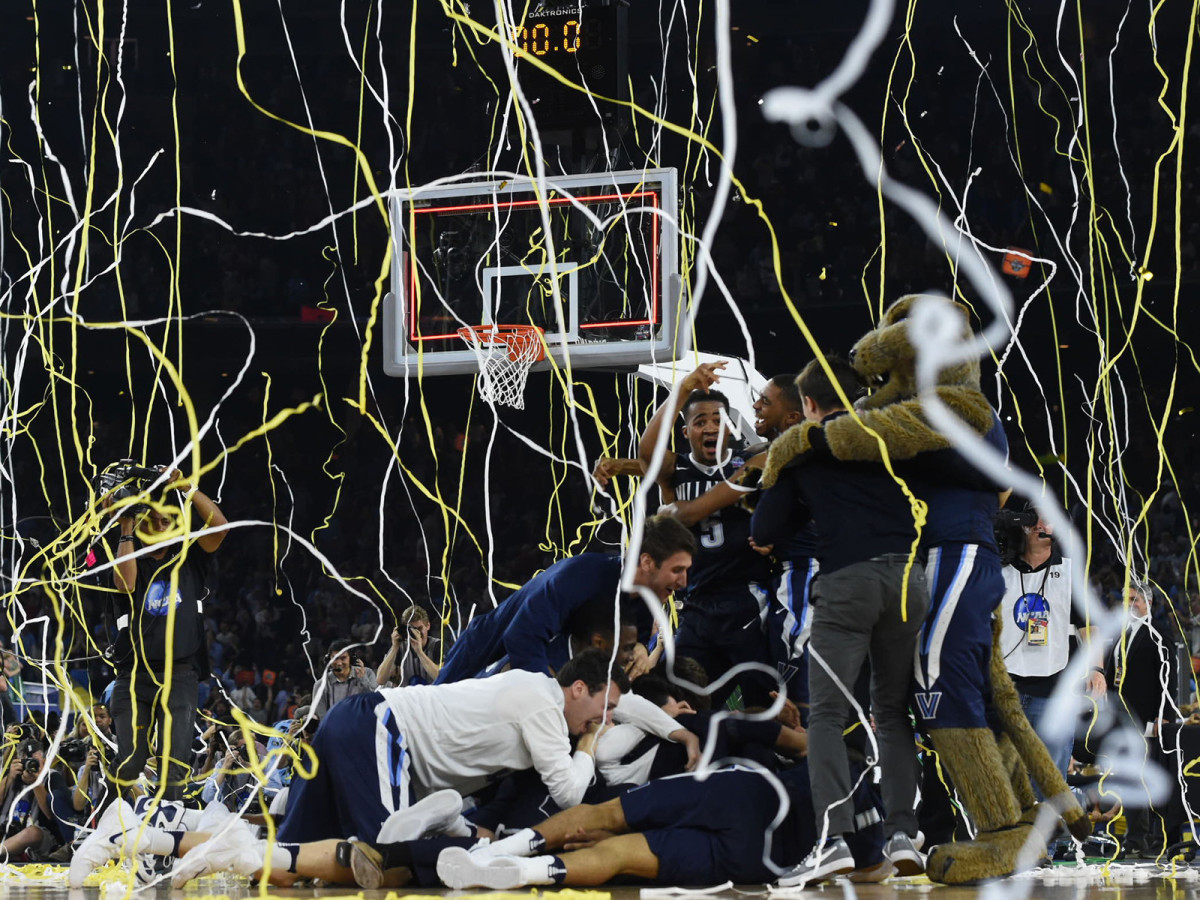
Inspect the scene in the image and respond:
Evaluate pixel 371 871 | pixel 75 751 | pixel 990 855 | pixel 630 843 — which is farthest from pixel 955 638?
pixel 75 751

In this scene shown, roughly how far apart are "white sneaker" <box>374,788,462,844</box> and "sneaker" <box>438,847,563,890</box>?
196 mm

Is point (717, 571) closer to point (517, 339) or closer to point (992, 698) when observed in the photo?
point (992, 698)

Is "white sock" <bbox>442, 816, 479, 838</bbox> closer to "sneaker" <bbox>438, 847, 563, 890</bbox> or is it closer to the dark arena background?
"sneaker" <bbox>438, 847, 563, 890</bbox>

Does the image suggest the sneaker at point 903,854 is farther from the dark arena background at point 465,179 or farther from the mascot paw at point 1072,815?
the dark arena background at point 465,179

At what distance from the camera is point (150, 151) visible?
15875 mm

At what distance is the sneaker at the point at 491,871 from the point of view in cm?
394

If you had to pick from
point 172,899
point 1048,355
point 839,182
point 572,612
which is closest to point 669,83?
point 839,182

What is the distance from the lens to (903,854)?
4055 mm

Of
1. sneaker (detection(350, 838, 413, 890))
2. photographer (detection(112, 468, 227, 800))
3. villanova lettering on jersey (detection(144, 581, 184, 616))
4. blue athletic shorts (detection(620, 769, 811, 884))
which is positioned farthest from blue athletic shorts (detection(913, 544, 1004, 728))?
villanova lettering on jersey (detection(144, 581, 184, 616))

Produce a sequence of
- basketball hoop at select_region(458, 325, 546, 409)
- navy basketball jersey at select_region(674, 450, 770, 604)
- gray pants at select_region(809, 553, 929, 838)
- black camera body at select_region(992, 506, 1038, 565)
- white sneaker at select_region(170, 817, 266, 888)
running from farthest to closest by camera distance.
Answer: basketball hoop at select_region(458, 325, 546, 409) < black camera body at select_region(992, 506, 1038, 565) < navy basketball jersey at select_region(674, 450, 770, 604) < white sneaker at select_region(170, 817, 266, 888) < gray pants at select_region(809, 553, 929, 838)

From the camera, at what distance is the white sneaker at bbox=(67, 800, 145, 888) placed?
4.48 meters

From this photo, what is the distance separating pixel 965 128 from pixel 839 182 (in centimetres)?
126

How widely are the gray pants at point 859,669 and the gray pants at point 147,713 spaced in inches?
108

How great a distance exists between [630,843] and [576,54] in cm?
434
